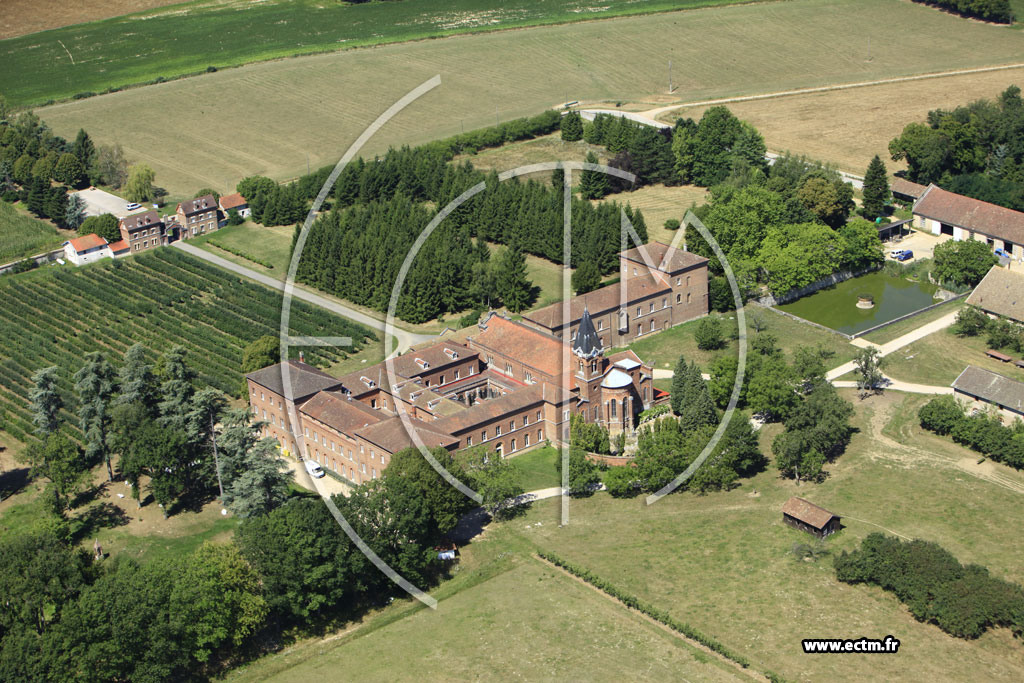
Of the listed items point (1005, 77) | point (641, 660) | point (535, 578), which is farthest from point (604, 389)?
point (1005, 77)

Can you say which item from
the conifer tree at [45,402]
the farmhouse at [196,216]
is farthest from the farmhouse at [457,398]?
the farmhouse at [196,216]

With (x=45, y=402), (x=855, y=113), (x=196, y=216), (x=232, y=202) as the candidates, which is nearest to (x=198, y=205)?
(x=196, y=216)

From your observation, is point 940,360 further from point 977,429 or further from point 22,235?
point 22,235

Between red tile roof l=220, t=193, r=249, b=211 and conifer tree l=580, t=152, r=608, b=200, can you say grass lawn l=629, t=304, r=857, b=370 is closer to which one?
conifer tree l=580, t=152, r=608, b=200

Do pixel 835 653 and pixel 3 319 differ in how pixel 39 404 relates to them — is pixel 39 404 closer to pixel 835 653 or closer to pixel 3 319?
pixel 3 319

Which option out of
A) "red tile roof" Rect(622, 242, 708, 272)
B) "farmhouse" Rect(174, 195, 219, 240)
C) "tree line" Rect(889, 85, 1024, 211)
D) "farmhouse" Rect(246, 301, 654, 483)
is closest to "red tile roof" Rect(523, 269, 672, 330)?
"red tile roof" Rect(622, 242, 708, 272)

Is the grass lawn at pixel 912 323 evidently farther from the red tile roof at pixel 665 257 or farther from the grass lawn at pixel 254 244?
the grass lawn at pixel 254 244
